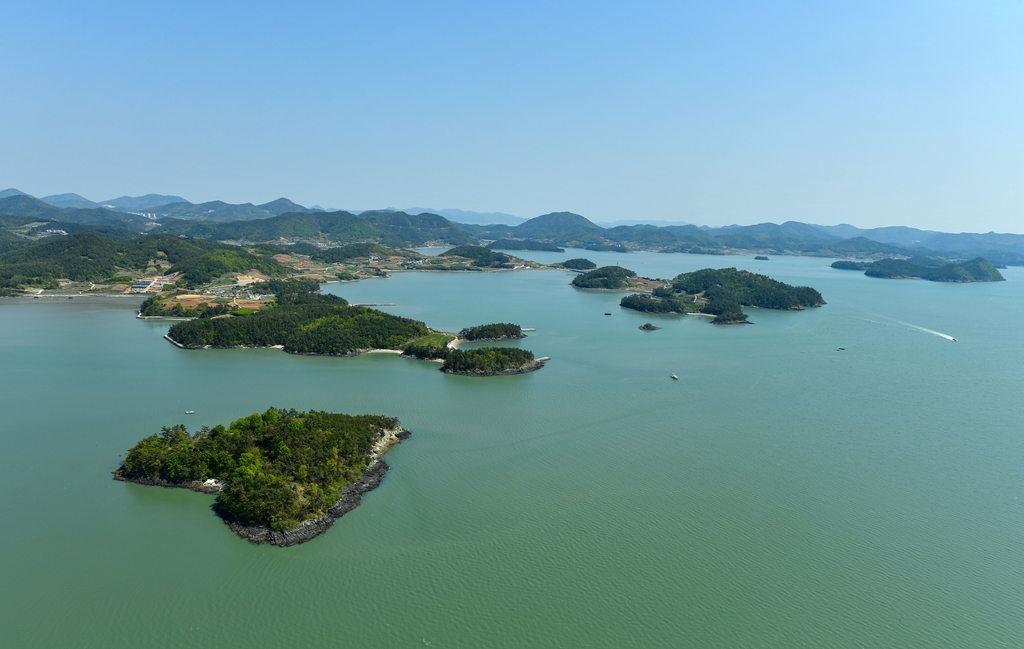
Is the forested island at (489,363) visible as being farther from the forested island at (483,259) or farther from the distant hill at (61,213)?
the distant hill at (61,213)

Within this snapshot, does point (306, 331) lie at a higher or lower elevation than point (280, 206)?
lower

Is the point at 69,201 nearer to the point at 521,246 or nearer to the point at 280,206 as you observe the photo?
the point at 280,206

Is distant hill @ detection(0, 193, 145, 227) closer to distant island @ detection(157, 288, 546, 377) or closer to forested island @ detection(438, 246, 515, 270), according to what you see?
forested island @ detection(438, 246, 515, 270)

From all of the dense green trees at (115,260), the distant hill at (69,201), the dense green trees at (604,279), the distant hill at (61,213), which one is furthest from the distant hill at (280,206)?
the dense green trees at (604,279)

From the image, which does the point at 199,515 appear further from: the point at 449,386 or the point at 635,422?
the point at 635,422

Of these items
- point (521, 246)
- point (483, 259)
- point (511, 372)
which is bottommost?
point (511, 372)

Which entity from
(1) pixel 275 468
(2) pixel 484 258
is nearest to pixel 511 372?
(1) pixel 275 468
